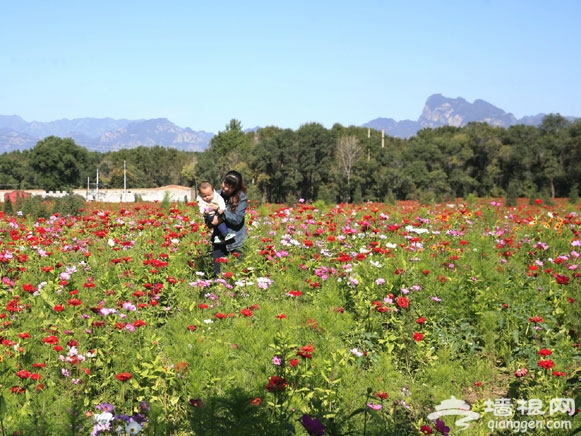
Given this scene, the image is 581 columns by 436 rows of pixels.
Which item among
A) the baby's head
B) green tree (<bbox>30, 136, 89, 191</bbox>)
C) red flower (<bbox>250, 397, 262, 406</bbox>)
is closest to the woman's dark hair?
the baby's head

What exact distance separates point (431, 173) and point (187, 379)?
52557 mm

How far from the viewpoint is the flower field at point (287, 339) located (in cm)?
321

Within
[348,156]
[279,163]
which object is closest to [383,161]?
[348,156]

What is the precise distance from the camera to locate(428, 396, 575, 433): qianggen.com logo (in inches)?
130

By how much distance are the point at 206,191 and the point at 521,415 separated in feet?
13.3

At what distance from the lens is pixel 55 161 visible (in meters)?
70.9

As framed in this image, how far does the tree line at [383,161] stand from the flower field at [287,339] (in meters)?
39.4

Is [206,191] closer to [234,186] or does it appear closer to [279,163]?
[234,186]

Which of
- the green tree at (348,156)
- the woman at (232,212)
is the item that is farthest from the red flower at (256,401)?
the green tree at (348,156)

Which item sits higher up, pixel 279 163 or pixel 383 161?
pixel 383 161

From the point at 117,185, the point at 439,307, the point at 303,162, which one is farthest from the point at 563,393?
the point at 117,185

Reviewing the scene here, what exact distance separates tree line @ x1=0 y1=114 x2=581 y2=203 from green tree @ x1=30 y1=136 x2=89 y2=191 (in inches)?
5.8

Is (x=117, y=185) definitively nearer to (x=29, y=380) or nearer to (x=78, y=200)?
(x=78, y=200)

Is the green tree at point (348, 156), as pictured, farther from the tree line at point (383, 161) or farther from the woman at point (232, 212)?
the woman at point (232, 212)
